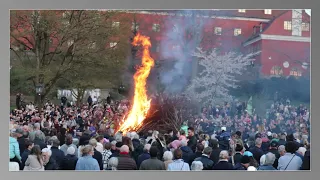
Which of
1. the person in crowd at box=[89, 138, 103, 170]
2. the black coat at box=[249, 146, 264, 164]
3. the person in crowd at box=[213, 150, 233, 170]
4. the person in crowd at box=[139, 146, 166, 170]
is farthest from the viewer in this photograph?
the black coat at box=[249, 146, 264, 164]

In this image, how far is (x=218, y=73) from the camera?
Result: 52.3 feet

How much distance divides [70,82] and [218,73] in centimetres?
391

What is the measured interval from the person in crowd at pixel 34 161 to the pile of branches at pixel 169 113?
3.22m

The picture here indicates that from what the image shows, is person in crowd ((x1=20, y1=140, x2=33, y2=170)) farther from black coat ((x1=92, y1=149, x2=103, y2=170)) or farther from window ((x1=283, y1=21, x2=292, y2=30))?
window ((x1=283, y1=21, x2=292, y2=30))

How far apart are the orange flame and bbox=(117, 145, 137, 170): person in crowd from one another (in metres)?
2.12

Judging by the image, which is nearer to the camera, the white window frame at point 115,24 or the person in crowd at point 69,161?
the person in crowd at point 69,161

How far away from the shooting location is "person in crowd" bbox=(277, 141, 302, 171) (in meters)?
13.2

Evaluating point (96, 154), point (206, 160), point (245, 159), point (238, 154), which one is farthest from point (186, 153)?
point (96, 154)

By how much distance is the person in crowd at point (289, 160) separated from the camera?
43.2ft

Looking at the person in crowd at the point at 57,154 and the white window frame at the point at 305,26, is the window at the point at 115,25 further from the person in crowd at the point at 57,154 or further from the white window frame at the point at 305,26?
the white window frame at the point at 305,26

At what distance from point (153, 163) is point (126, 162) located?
3.13 feet

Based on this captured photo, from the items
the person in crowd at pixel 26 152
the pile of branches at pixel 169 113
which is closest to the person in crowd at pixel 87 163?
the person in crowd at pixel 26 152

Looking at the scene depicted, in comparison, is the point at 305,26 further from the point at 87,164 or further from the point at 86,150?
the point at 86,150

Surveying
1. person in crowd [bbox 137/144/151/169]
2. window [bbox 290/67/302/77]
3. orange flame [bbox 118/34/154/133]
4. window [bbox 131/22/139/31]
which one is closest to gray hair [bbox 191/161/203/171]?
person in crowd [bbox 137/144/151/169]
